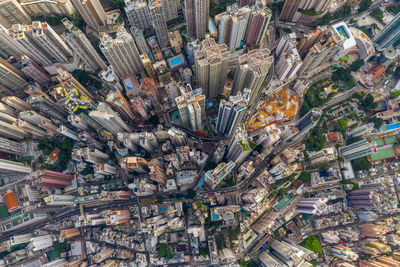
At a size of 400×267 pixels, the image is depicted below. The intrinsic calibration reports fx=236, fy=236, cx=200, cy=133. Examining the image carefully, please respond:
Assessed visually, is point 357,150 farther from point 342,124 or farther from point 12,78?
point 12,78

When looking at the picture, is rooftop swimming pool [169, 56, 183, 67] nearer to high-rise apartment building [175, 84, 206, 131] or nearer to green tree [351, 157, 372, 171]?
high-rise apartment building [175, 84, 206, 131]

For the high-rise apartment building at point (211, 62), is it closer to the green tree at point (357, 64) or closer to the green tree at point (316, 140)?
the green tree at point (316, 140)

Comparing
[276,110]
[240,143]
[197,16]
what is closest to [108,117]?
[240,143]

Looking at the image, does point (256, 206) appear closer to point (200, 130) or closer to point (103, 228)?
point (200, 130)

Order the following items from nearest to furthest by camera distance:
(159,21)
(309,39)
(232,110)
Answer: (232,110), (159,21), (309,39)

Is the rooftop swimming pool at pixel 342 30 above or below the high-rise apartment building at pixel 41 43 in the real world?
below

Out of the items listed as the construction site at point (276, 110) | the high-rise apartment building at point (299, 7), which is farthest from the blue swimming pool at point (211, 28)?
the construction site at point (276, 110)
